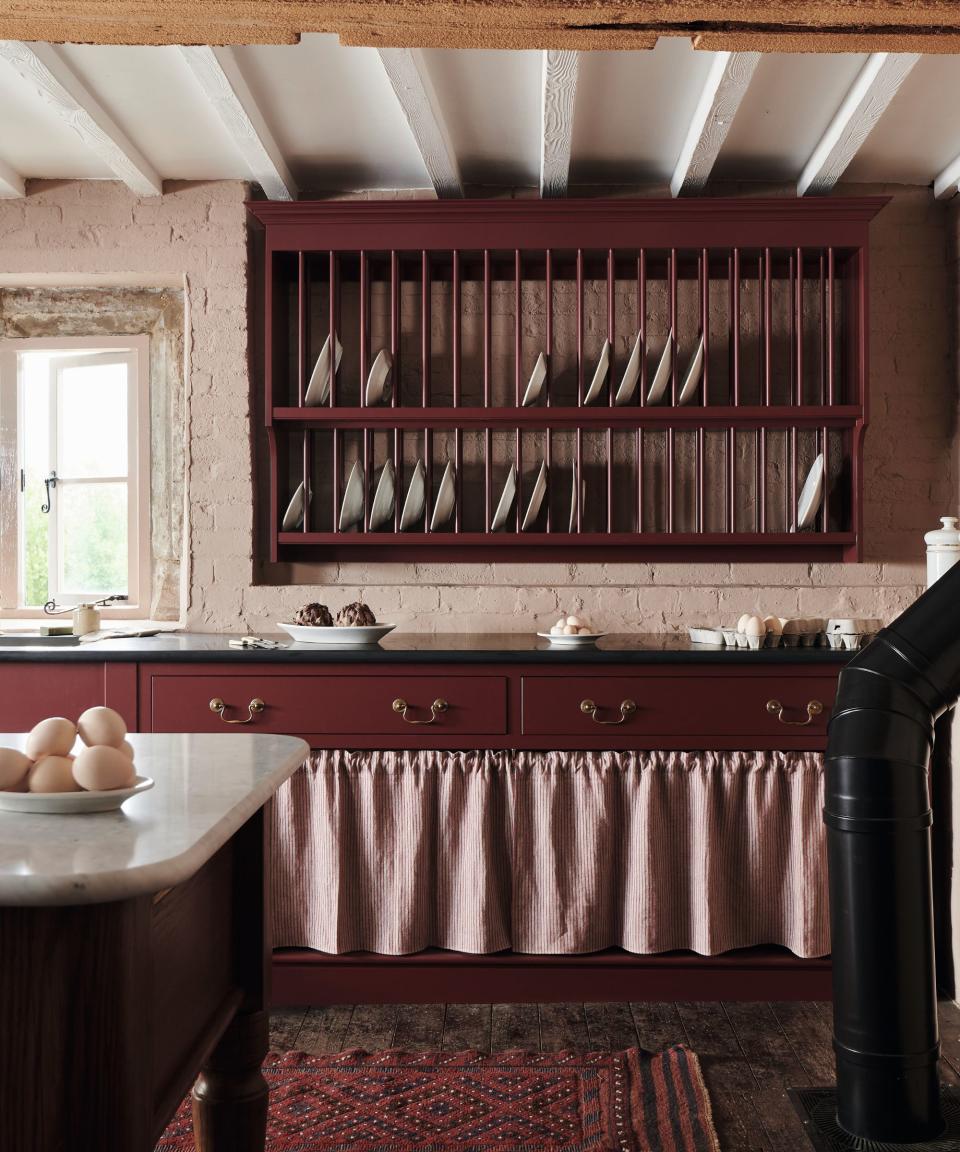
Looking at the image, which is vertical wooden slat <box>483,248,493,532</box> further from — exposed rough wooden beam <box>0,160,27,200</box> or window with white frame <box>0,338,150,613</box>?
exposed rough wooden beam <box>0,160,27,200</box>

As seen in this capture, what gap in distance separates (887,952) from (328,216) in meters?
2.78

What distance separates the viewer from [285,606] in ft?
11.9

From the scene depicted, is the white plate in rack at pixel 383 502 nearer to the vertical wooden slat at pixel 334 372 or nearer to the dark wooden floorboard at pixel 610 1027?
the vertical wooden slat at pixel 334 372

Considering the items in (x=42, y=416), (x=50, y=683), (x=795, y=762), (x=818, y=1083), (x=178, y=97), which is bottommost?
(x=818, y=1083)

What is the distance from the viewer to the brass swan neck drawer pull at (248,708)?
9.44 feet

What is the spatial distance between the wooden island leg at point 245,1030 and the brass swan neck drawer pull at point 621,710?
1.41 meters

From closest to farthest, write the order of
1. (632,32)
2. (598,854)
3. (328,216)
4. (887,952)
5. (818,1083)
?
(632,32) < (887,952) < (818,1083) < (598,854) < (328,216)

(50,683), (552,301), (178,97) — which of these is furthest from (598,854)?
(178,97)

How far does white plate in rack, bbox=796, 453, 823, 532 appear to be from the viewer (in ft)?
11.2

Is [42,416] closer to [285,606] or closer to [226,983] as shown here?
[285,606]

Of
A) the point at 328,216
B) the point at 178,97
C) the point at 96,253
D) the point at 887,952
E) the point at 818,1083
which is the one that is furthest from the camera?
the point at 96,253

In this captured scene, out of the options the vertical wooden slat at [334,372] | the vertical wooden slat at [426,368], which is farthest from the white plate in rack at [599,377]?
the vertical wooden slat at [334,372]

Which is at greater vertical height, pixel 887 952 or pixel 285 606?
pixel 285 606

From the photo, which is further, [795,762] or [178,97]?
[178,97]
